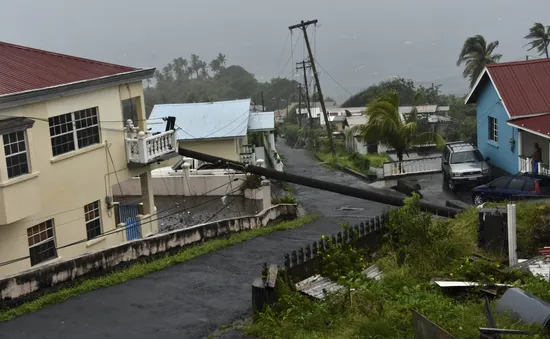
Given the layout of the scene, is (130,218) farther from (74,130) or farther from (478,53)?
(478,53)

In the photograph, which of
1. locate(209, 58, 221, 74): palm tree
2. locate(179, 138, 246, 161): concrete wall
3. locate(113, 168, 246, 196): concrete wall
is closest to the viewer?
locate(113, 168, 246, 196): concrete wall

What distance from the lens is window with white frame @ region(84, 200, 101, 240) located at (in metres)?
22.1

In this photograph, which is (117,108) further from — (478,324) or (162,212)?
(478,324)

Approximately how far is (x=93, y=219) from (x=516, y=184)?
45.4 feet

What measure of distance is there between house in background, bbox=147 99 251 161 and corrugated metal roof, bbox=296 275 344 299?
24328 millimetres

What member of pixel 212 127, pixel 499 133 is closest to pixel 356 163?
pixel 212 127

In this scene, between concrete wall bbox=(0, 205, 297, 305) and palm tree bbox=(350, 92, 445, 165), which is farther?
palm tree bbox=(350, 92, 445, 165)

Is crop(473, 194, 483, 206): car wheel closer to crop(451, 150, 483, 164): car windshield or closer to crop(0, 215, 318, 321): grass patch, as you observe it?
crop(451, 150, 483, 164): car windshield

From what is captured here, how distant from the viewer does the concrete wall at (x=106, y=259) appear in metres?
13.6

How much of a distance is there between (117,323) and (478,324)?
20.8 feet

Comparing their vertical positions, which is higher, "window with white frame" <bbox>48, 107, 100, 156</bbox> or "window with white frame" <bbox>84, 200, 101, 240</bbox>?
"window with white frame" <bbox>48, 107, 100, 156</bbox>

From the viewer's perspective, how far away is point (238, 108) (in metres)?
40.0

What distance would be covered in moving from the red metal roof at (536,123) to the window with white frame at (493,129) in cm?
263

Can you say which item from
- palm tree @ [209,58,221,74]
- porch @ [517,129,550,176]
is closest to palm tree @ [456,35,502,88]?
porch @ [517,129,550,176]
